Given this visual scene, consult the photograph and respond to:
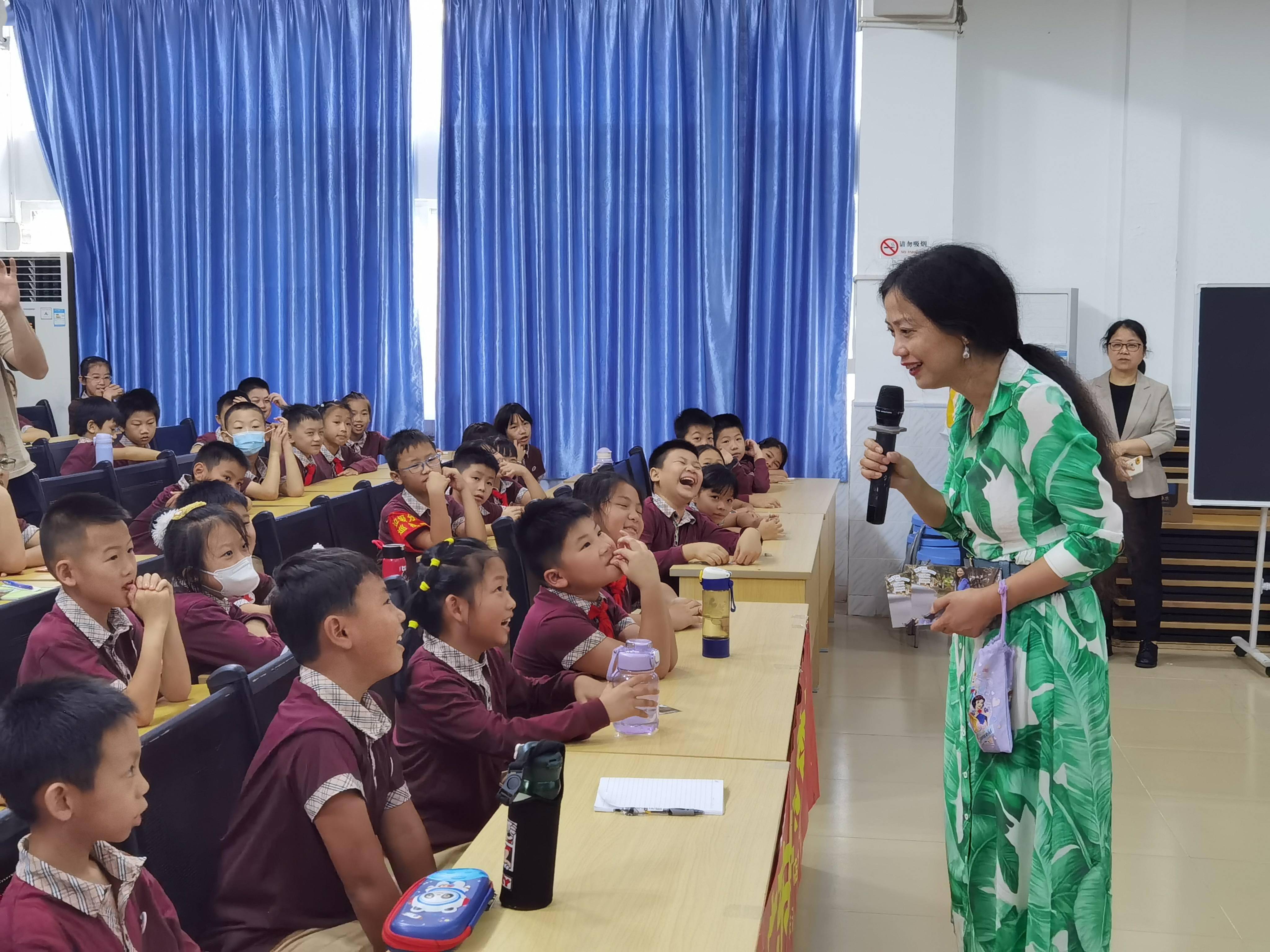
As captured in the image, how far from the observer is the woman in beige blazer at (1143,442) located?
5.02 meters

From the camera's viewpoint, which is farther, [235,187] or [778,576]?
[235,187]

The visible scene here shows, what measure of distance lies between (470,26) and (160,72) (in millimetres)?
1944

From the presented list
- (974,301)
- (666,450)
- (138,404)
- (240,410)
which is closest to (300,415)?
(240,410)

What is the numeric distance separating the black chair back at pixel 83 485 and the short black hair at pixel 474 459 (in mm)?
1240

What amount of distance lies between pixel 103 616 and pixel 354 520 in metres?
1.66

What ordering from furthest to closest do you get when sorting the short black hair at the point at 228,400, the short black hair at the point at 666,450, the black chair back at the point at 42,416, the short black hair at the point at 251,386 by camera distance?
the black chair back at the point at 42,416 → the short black hair at the point at 251,386 → the short black hair at the point at 228,400 → the short black hair at the point at 666,450

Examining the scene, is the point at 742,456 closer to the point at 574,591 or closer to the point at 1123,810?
the point at 1123,810

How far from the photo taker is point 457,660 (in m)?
2.04

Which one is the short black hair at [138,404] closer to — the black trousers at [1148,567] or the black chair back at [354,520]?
the black chair back at [354,520]

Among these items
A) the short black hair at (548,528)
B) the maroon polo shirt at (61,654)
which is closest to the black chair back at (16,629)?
the maroon polo shirt at (61,654)

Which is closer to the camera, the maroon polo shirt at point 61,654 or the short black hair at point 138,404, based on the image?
the maroon polo shirt at point 61,654

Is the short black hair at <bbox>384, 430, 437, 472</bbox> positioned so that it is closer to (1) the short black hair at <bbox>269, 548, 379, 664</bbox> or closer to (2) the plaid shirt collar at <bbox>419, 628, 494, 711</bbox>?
(2) the plaid shirt collar at <bbox>419, 628, 494, 711</bbox>

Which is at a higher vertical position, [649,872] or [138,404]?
[138,404]

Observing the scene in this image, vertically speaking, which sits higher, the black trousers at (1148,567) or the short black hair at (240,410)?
the short black hair at (240,410)
